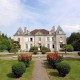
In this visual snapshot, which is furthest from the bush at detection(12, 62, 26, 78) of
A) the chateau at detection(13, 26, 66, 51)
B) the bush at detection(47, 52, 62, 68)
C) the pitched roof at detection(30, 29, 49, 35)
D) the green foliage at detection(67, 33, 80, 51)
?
the pitched roof at detection(30, 29, 49, 35)

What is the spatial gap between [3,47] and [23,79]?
62.2 metres

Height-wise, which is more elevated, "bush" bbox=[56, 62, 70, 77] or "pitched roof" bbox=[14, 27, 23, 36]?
"pitched roof" bbox=[14, 27, 23, 36]

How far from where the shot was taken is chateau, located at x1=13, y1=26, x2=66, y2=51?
98188mm

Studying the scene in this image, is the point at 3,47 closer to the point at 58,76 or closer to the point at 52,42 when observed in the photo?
the point at 52,42

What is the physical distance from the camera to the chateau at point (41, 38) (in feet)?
322

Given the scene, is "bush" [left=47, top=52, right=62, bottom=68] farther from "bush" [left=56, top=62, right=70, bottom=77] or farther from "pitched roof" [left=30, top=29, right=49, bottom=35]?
"pitched roof" [left=30, top=29, right=49, bottom=35]

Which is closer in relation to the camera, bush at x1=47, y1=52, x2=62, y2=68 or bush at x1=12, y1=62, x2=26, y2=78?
bush at x1=12, y1=62, x2=26, y2=78

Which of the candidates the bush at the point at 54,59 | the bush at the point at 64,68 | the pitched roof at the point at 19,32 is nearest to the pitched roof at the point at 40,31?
the pitched roof at the point at 19,32

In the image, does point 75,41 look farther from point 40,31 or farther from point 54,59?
point 54,59

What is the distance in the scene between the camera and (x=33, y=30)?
10181 cm

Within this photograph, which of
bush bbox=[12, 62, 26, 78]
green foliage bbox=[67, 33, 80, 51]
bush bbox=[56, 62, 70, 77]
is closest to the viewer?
bush bbox=[12, 62, 26, 78]

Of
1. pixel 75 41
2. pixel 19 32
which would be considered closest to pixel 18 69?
pixel 75 41

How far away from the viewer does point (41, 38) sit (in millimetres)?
99812

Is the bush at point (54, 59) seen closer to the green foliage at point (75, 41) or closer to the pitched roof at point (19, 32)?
the green foliage at point (75, 41)
